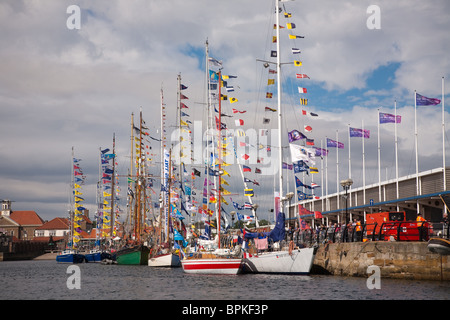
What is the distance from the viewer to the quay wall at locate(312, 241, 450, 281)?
2984cm

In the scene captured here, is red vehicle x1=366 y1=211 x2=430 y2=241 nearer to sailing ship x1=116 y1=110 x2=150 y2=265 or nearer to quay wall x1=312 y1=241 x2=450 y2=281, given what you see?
quay wall x1=312 y1=241 x2=450 y2=281

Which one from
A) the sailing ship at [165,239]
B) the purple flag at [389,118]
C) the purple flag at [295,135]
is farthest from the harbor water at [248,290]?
the purple flag at [389,118]

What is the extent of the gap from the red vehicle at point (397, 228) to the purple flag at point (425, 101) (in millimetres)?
14317

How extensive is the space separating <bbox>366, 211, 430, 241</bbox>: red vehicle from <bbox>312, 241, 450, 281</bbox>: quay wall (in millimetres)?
1050

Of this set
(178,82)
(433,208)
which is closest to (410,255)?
(433,208)

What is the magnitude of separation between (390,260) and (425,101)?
19388 millimetres

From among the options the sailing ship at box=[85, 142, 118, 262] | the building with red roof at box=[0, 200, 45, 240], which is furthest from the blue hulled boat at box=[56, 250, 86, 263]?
the building with red roof at box=[0, 200, 45, 240]

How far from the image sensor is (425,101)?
46500mm

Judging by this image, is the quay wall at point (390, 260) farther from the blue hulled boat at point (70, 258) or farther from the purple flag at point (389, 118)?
the blue hulled boat at point (70, 258)

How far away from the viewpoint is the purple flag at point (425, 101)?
152ft

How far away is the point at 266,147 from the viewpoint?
44688mm

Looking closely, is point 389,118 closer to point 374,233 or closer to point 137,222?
point 374,233

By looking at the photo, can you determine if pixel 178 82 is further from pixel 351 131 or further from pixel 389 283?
pixel 389 283
